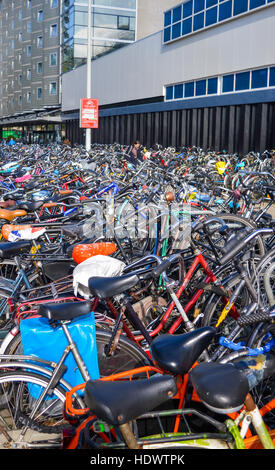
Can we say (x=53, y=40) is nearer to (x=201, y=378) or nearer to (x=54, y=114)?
(x=54, y=114)

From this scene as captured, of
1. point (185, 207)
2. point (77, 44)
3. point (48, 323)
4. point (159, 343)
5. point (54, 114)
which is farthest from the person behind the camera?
point (54, 114)

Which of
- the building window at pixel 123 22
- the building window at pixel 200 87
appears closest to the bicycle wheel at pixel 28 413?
the building window at pixel 200 87

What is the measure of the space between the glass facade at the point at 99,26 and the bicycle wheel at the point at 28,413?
4070 cm

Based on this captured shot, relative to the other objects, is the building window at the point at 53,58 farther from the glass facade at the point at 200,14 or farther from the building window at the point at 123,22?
the glass facade at the point at 200,14

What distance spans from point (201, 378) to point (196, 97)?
24.4 metres

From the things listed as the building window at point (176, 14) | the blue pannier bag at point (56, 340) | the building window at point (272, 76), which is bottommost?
the blue pannier bag at point (56, 340)

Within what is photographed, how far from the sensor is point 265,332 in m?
2.99

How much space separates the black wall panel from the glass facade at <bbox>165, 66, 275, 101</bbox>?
706 millimetres

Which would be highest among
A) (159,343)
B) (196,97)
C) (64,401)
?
(196,97)

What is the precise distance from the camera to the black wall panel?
20766 mm

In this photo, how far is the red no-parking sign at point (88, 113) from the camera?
18406 millimetres

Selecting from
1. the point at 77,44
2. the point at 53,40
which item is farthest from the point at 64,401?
the point at 53,40

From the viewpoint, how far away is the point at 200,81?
983 inches

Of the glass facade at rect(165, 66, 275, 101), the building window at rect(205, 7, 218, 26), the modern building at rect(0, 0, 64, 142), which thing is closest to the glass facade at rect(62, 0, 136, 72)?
the modern building at rect(0, 0, 64, 142)
